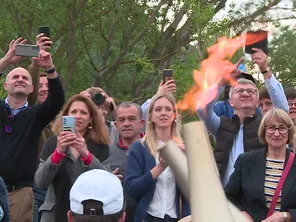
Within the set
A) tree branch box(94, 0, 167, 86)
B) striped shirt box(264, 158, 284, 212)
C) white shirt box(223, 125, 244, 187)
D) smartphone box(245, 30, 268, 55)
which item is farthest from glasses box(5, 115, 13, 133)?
tree branch box(94, 0, 167, 86)

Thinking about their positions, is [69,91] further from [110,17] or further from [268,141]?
[268,141]

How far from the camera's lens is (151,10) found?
44.0 feet

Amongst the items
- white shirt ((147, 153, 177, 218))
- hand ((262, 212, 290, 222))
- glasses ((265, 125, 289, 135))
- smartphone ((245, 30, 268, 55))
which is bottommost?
hand ((262, 212, 290, 222))

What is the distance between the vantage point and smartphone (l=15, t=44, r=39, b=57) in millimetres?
5548

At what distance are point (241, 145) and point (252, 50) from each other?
909 mm

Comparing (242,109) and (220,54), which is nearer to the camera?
(220,54)

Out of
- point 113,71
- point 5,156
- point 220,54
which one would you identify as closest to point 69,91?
point 113,71

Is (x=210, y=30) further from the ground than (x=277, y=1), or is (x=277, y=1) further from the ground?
(x=277, y=1)

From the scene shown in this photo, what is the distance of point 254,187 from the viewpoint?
491cm

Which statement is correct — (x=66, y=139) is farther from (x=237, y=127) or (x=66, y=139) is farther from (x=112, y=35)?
(x=112, y=35)

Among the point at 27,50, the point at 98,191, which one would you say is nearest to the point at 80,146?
the point at 27,50

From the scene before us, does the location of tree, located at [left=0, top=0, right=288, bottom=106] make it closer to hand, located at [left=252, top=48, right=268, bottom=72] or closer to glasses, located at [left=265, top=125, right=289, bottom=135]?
hand, located at [left=252, top=48, right=268, bottom=72]

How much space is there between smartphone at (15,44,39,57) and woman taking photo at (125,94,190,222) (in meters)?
1.13

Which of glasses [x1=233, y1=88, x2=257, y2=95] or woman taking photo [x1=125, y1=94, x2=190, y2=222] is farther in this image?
glasses [x1=233, y1=88, x2=257, y2=95]
